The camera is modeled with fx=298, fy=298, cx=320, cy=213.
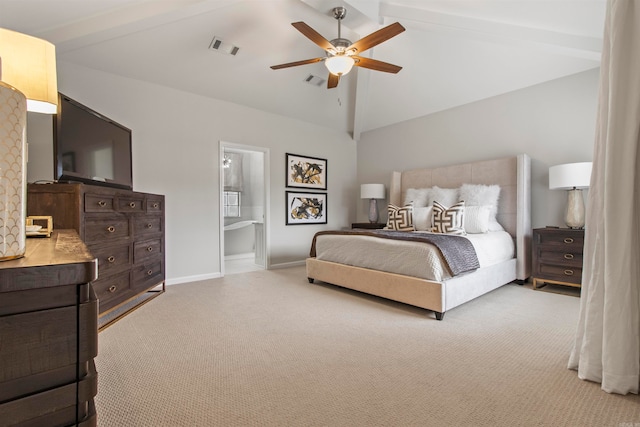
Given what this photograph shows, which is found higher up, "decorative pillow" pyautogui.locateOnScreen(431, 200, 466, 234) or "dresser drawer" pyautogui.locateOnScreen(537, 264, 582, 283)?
"decorative pillow" pyautogui.locateOnScreen(431, 200, 466, 234)

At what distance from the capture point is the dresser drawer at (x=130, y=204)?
2.74m

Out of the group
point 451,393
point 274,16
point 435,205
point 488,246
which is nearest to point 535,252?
point 488,246

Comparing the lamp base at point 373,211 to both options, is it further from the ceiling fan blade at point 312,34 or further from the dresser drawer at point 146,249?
the dresser drawer at point 146,249

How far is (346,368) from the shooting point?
1830 millimetres

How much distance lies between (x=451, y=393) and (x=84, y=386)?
1.68 metres

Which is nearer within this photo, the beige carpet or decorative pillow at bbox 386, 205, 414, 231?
the beige carpet

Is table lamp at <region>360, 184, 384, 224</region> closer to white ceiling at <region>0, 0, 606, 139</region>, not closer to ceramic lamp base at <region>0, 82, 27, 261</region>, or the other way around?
white ceiling at <region>0, 0, 606, 139</region>

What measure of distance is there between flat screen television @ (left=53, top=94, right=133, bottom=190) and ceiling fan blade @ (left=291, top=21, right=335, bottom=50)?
6.39 feet

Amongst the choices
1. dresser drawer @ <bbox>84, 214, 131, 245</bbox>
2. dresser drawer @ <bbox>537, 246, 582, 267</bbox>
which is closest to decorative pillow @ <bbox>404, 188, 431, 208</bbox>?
dresser drawer @ <bbox>537, 246, 582, 267</bbox>

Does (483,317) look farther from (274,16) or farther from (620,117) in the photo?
(274,16)

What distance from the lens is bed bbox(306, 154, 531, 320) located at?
2711 mm

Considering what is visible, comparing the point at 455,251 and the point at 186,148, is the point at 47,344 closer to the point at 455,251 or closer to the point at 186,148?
the point at 455,251

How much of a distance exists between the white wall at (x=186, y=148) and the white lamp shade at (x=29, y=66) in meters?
2.43

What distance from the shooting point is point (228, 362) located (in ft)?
6.23
